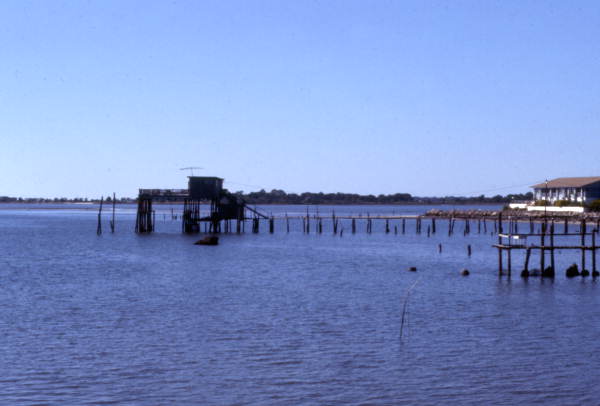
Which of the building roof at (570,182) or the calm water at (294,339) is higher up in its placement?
the building roof at (570,182)

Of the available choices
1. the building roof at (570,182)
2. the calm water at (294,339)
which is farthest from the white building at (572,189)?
the calm water at (294,339)

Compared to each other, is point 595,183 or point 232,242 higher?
point 595,183

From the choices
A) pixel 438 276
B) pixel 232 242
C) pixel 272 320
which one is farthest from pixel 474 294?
pixel 232 242

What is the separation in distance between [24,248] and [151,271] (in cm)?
3410

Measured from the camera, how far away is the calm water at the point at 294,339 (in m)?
19.4

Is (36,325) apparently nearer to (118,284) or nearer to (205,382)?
(205,382)

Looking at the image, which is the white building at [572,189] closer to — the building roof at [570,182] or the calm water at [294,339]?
the building roof at [570,182]

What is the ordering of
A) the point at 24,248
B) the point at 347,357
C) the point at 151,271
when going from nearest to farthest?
1. the point at 347,357
2. the point at 151,271
3. the point at 24,248

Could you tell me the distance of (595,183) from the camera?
146125mm

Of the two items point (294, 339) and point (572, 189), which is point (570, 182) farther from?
point (294, 339)

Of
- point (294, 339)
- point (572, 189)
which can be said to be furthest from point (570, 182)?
point (294, 339)

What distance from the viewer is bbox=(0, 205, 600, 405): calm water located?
19375mm

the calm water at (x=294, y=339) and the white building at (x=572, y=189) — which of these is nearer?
the calm water at (x=294, y=339)

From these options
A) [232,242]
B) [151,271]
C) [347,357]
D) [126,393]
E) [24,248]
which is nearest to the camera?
[126,393]
